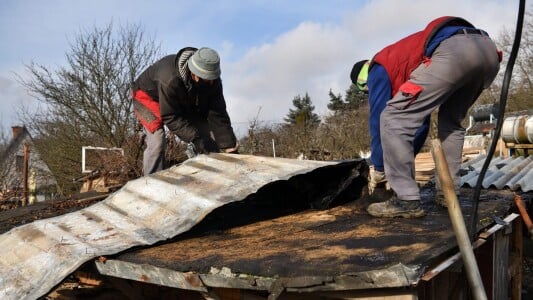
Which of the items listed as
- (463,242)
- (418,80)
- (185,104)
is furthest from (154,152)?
(463,242)

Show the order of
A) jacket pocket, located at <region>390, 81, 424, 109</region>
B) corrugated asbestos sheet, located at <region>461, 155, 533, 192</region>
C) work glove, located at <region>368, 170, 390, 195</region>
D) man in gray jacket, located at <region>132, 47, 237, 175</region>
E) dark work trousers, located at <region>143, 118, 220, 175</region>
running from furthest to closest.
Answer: corrugated asbestos sheet, located at <region>461, 155, 533, 192</region>
dark work trousers, located at <region>143, 118, 220, 175</region>
man in gray jacket, located at <region>132, 47, 237, 175</region>
work glove, located at <region>368, 170, 390, 195</region>
jacket pocket, located at <region>390, 81, 424, 109</region>

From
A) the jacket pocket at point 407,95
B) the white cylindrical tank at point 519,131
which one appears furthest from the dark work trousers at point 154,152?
the white cylindrical tank at point 519,131

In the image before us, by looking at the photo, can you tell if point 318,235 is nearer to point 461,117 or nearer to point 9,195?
point 461,117

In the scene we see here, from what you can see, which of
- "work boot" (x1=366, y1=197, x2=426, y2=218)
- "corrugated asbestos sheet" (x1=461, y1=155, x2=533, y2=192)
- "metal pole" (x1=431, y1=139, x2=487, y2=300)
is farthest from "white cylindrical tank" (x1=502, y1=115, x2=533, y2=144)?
"metal pole" (x1=431, y1=139, x2=487, y2=300)

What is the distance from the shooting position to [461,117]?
3.12 metres

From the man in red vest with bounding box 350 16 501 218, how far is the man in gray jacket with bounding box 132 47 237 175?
1.62 meters

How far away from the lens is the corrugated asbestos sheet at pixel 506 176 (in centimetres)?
504

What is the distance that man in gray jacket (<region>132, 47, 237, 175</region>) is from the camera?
3914mm

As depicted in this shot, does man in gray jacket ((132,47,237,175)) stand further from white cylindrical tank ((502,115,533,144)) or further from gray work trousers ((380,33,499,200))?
white cylindrical tank ((502,115,533,144))

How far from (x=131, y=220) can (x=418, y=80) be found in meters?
1.85

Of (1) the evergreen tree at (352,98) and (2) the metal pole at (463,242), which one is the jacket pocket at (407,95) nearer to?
(2) the metal pole at (463,242)

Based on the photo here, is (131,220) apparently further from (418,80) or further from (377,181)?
(418,80)

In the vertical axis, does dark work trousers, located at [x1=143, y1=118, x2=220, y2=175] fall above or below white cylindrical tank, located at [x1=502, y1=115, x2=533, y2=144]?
below

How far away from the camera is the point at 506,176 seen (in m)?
5.79
